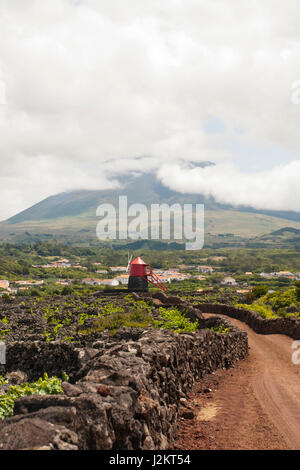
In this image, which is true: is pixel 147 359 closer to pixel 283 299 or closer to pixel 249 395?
pixel 249 395

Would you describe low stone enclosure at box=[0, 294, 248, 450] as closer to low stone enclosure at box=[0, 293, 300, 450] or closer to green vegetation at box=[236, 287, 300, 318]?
low stone enclosure at box=[0, 293, 300, 450]

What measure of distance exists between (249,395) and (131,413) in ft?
26.5

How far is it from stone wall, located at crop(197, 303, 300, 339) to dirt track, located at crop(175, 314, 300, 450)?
438 inches

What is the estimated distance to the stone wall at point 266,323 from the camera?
30859mm

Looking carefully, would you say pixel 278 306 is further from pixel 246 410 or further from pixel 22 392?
pixel 22 392

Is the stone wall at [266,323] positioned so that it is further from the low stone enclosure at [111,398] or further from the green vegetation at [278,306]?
the low stone enclosure at [111,398]

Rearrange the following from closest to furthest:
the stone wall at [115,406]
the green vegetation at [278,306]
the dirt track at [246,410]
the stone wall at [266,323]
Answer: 1. the stone wall at [115,406]
2. the dirt track at [246,410]
3. the stone wall at [266,323]
4. the green vegetation at [278,306]

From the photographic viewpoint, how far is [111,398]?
22.4 ft

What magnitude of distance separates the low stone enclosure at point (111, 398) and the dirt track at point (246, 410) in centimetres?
53

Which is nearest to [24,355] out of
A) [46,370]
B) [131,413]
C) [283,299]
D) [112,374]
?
[46,370]


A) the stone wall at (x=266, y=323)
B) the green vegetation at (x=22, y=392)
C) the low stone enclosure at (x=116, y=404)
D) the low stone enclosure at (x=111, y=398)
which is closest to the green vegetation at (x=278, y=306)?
the stone wall at (x=266, y=323)

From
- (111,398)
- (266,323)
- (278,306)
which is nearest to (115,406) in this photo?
(111,398)

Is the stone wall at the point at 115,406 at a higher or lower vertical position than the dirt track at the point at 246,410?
higher

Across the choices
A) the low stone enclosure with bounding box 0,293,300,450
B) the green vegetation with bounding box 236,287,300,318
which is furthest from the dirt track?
the green vegetation with bounding box 236,287,300,318
